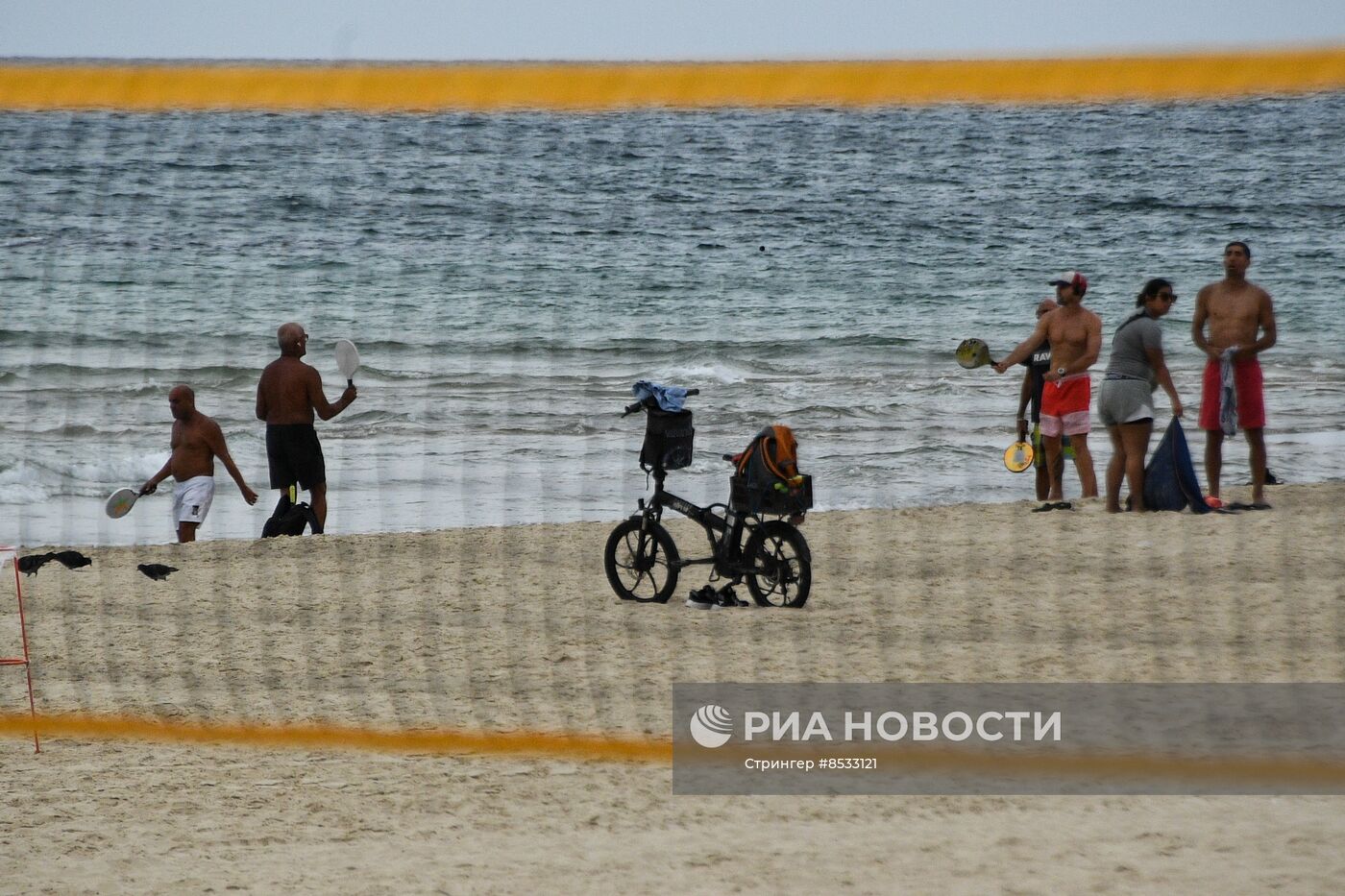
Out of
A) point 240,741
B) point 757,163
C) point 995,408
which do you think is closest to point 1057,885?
point 240,741

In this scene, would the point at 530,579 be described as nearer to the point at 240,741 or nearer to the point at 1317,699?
the point at 240,741

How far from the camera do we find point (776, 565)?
6.15m

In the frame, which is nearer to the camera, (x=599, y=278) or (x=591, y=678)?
(x=591, y=678)

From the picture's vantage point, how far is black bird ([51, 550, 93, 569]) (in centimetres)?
737

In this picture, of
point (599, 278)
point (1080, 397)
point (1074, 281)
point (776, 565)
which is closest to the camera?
point (776, 565)

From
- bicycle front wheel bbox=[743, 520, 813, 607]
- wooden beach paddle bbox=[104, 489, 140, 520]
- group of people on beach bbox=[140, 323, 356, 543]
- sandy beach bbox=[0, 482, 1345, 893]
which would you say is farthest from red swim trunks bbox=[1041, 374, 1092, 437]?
wooden beach paddle bbox=[104, 489, 140, 520]

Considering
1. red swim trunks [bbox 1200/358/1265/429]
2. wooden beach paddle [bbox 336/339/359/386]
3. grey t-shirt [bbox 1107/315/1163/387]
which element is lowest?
red swim trunks [bbox 1200/358/1265/429]

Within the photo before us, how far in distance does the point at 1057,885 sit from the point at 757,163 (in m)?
3.18

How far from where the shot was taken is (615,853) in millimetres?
3645

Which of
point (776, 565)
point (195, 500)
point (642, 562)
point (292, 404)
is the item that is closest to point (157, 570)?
point (195, 500)

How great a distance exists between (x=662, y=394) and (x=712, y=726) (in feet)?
5.76

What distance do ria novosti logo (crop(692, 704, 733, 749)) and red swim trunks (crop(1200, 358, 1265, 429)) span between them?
153 inches

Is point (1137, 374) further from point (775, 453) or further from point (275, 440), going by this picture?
point (275, 440)

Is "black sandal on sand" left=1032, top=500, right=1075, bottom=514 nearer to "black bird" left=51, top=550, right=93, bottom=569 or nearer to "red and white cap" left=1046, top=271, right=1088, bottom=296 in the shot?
"red and white cap" left=1046, top=271, right=1088, bottom=296
